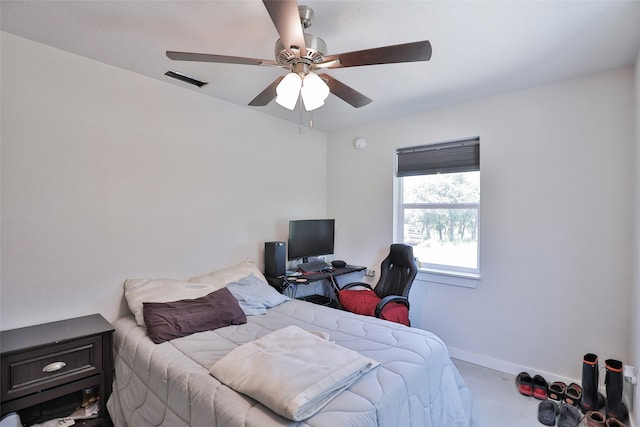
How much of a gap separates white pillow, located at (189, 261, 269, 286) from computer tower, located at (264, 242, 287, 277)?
149 millimetres

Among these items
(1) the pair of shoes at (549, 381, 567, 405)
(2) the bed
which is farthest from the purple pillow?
(1) the pair of shoes at (549, 381, 567, 405)

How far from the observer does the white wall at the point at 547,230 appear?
2284 millimetres

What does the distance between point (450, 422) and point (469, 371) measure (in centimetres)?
124

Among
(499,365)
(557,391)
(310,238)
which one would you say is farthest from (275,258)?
(557,391)

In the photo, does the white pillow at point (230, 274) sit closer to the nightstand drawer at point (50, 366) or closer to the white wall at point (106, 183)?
the white wall at point (106, 183)

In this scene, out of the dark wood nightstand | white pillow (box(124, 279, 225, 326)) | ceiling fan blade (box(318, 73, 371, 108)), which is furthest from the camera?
white pillow (box(124, 279, 225, 326))

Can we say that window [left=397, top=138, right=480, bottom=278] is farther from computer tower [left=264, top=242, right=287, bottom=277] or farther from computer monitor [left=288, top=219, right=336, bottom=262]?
computer tower [left=264, top=242, right=287, bottom=277]

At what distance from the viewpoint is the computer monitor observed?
3.40m

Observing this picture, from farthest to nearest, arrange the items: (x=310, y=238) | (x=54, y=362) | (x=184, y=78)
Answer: (x=310, y=238) → (x=184, y=78) → (x=54, y=362)

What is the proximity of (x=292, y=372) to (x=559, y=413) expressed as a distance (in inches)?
80.8

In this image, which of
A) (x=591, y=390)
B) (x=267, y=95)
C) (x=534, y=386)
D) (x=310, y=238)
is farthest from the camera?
Answer: (x=310, y=238)

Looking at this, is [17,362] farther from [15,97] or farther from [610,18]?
[610,18]

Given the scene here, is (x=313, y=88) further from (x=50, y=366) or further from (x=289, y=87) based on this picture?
(x=50, y=366)

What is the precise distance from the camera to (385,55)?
4.93 feet
